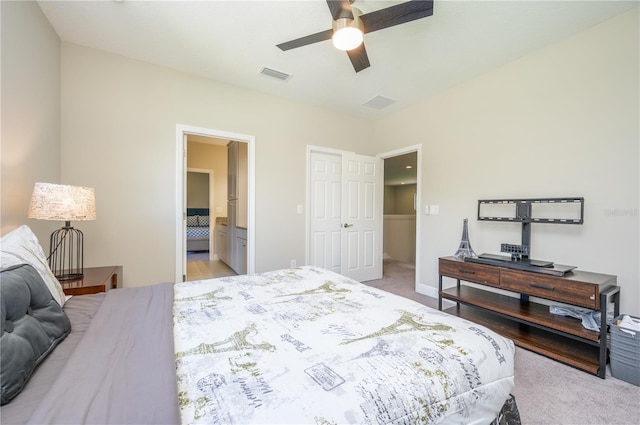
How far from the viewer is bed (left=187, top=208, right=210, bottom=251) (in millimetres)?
6891

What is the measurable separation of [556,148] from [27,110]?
4500mm

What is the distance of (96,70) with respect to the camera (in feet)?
9.02

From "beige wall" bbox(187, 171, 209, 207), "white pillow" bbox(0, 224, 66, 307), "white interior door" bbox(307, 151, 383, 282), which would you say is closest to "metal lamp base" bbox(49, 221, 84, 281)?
"white pillow" bbox(0, 224, 66, 307)

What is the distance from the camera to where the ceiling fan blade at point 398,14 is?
1.69 meters

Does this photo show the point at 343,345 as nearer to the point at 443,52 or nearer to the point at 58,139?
the point at 443,52

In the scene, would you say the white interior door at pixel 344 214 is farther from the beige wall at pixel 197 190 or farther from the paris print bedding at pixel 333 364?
the beige wall at pixel 197 190

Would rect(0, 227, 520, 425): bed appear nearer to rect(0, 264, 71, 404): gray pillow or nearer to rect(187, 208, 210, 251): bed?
rect(0, 264, 71, 404): gray pillow

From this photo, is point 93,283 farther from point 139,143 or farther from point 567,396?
point 567,396

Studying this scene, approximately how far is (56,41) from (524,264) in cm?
479

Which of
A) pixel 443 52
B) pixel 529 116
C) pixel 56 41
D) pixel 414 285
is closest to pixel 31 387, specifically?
pixel 56 41

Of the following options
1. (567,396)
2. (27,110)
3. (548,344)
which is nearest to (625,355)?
(548,344)

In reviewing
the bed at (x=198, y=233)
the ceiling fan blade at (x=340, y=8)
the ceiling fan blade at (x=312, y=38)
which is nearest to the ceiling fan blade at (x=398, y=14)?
the ceiling fan blade at (x=340, y=8)

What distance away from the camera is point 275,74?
125 inches

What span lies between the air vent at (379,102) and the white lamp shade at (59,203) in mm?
3464
